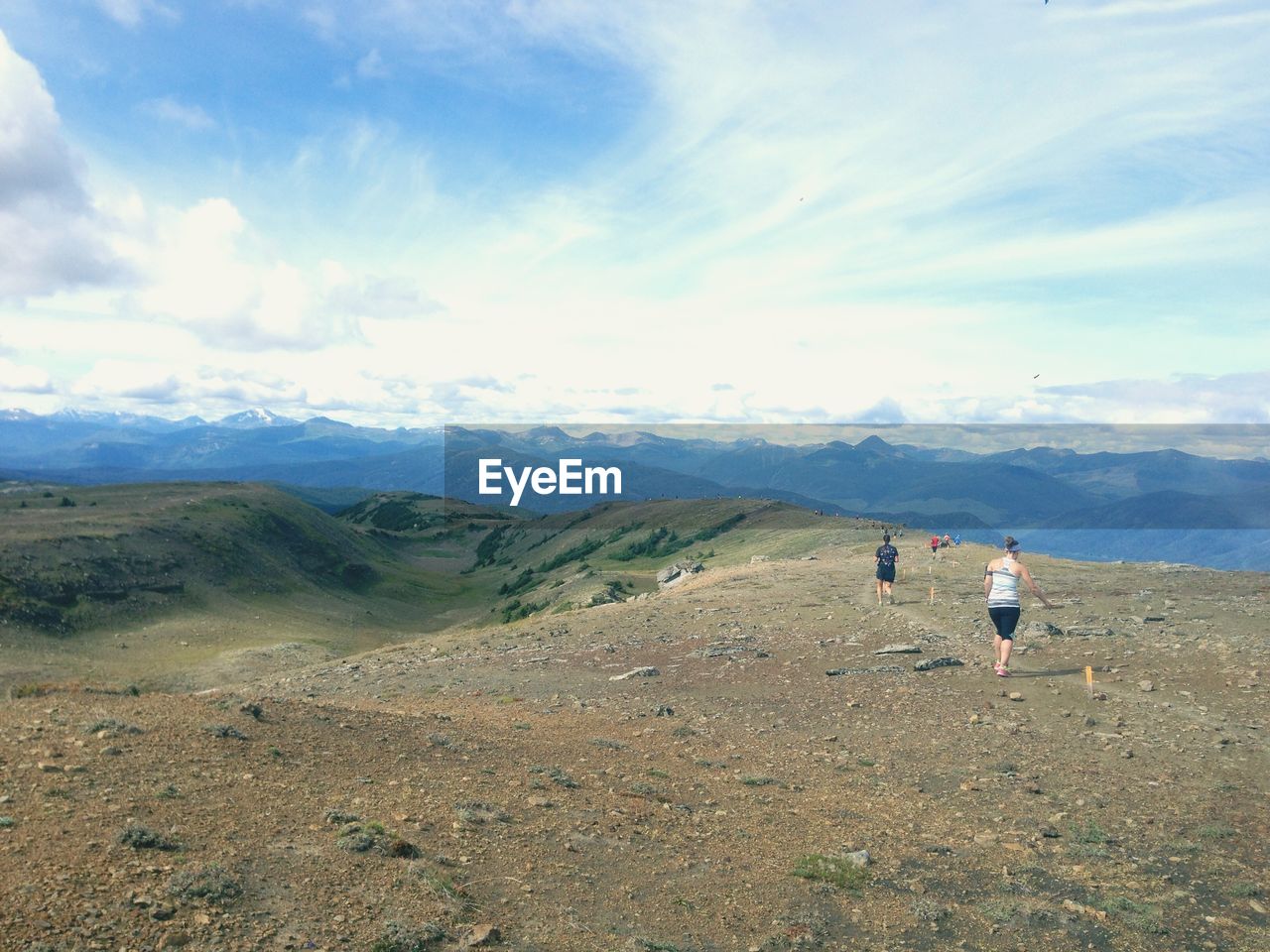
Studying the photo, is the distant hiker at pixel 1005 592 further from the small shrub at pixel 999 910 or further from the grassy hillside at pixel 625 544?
the grassy hillside at pixel 625 544

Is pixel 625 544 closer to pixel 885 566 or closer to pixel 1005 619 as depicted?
pixel 885 566

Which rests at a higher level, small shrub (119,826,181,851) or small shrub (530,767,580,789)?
small shrub (119,826,181,851)

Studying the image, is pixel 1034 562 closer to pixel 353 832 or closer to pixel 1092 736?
pixel 1092 736

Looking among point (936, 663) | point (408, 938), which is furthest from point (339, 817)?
point (936, 663)

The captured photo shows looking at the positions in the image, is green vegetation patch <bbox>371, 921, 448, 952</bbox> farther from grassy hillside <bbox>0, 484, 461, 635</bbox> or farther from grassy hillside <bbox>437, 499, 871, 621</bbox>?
grassy hillside <bbox>0, 484, 461, 635</bbox>

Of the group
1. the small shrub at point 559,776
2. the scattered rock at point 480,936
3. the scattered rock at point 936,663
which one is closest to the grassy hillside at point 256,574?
the scattered rock at point 936,663

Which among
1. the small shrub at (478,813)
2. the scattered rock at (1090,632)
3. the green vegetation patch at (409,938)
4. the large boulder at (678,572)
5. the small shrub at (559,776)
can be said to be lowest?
the large boulder at (678,572)

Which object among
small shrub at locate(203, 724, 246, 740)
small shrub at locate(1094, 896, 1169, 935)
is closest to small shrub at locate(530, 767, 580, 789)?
small shrub at locate(203, 724, 246, 740)
